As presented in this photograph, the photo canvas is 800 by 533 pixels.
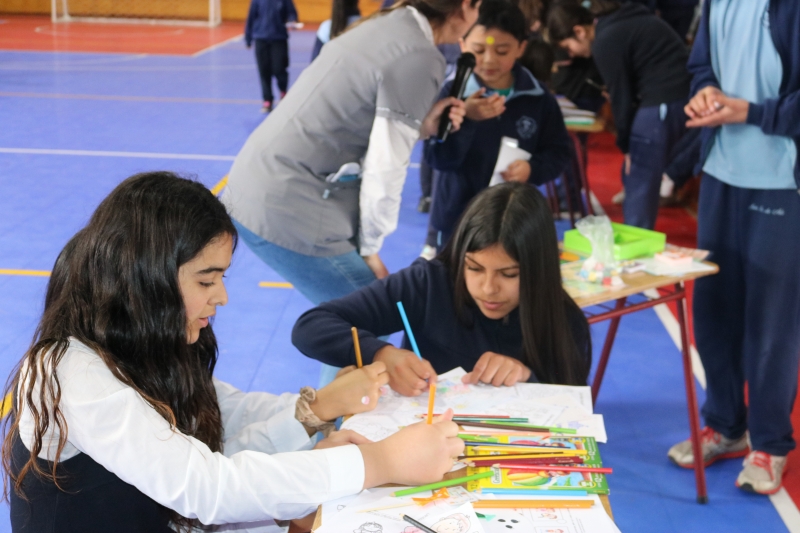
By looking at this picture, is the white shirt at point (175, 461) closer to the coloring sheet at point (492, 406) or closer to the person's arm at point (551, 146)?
the coloring sheet at point (492, 406)

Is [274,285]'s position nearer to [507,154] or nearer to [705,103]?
[507,154]

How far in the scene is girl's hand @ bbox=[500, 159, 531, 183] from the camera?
309cm

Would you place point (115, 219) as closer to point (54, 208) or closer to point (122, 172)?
point (54, 208)

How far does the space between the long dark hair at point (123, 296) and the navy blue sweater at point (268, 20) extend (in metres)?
7.75

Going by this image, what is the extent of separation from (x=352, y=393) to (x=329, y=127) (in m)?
0.91

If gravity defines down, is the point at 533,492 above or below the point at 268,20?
below

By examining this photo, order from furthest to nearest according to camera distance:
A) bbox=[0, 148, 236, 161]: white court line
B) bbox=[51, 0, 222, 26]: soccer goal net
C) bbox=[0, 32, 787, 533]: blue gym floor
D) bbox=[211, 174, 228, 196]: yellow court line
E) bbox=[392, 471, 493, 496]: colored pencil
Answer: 1. bbox=[51, 0, 222, 26]: soccer goal net
2. bbox=[0, 148, 236, 161]: white court line
3. bbox=[211, 174, 228, 196]: yellow court line
4. bbox=[0, 32, 787, 533]: blue gym floor
5. bbox=[392, 471, 493, 496]: colored pencil

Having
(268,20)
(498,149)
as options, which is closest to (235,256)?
(498,149)

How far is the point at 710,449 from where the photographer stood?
9.27ft

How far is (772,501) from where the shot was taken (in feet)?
8.61

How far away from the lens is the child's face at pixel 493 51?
124 inches

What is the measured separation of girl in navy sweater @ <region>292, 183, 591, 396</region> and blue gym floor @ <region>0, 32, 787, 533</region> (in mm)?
516

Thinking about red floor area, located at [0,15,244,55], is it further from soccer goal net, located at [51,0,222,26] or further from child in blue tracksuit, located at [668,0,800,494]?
child in blue tracksuit, located at [668,0,800,494]

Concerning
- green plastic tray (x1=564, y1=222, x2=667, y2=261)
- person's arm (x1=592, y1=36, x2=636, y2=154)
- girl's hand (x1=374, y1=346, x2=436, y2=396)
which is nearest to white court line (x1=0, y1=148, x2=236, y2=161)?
person's arm (x1=592, y1=36, x2=636, y2=154)
